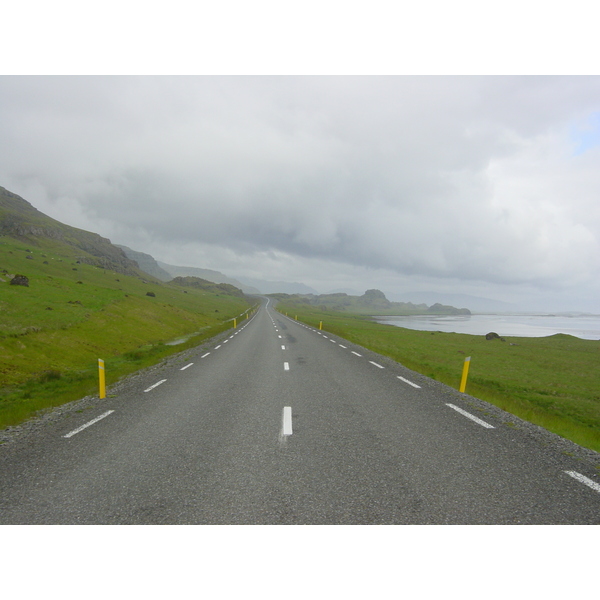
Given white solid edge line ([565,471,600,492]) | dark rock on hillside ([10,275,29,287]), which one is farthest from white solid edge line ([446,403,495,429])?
dark rock on hillside ([10,275,29,287])

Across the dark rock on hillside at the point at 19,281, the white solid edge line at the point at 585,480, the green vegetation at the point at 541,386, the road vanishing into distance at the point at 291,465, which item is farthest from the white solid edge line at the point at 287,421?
the dark rock on hillside at the point at 19,281

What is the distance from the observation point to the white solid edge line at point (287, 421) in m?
7.02

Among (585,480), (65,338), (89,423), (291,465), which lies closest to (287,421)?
(291,465)

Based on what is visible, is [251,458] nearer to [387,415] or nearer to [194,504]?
[194,504]

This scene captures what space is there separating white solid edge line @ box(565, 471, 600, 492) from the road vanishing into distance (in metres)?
0.02

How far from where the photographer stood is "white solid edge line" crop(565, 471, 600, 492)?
4.89m

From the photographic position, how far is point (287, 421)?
765 cm

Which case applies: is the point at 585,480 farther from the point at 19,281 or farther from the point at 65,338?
the point at 19,281

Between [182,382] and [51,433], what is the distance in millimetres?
4814

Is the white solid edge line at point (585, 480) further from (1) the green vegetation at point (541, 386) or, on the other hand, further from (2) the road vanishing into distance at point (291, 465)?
(1) the green vegetation at point (541, 386)

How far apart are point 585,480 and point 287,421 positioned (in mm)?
5662

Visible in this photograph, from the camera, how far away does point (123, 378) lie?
13.1m

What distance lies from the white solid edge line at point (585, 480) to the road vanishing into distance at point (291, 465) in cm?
2

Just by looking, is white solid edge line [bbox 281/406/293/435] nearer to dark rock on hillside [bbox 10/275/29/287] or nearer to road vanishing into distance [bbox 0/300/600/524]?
road vanishing into distance [bbox 0/300/600/524]
